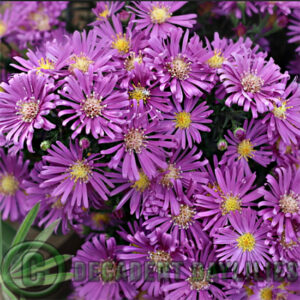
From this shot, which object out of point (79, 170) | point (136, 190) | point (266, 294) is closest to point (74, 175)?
A: point (79, 170)

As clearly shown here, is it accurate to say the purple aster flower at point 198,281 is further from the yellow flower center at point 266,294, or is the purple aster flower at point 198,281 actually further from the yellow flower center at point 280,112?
the yellow flower center at point 280,112

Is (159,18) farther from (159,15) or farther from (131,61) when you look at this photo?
(131,61)

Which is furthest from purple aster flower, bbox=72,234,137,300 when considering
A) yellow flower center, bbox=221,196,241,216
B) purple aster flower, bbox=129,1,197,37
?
purple aster flower, bbox=129,1,197,37

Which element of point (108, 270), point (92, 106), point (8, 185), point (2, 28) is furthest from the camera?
point (2, 28)

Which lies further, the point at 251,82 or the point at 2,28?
the point at 2,28

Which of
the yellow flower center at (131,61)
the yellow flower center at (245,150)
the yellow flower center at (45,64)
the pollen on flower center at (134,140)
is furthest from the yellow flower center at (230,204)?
the yellow flower center at (45,64)

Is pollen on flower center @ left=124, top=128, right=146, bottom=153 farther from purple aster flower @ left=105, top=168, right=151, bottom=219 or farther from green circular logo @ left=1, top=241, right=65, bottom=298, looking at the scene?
green circular logo @ left=1, top=241, right=65, bottom=298
